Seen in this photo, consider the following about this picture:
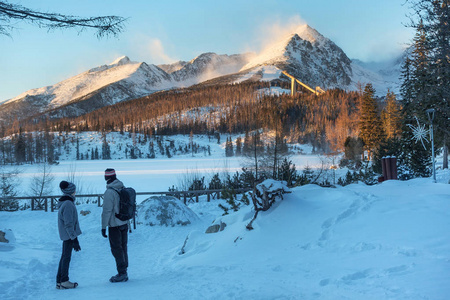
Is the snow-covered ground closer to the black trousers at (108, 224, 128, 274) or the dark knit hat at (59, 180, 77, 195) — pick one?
the black trousers at (108, 224, 128, 274)

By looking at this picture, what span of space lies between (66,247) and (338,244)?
14.6 ft

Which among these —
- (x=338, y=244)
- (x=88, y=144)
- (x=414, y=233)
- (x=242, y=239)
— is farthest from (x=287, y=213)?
(x=88, y=144)

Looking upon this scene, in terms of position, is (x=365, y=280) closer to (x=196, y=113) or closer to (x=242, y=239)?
(x=242, y=239)

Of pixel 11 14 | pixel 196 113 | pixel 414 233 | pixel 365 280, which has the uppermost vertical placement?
pixel 196 113

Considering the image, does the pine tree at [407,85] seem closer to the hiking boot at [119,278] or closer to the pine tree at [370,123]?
the hiking boot at [119,278]

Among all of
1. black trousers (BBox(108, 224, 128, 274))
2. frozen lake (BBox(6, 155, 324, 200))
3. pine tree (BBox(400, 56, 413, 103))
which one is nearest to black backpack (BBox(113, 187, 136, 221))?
black trousers (BBox(108, 224, 128, 274))

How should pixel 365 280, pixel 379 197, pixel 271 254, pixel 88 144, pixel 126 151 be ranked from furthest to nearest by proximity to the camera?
pixel 88 144
pixel 126 151
pixel 379 197
pixel 271 254
pixel 365 280

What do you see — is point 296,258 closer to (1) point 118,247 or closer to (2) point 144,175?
(1) point 118,247

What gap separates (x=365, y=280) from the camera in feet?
13.1

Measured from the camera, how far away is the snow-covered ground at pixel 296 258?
4047 mm

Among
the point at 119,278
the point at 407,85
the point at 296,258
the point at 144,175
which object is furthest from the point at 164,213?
the point at 144,175

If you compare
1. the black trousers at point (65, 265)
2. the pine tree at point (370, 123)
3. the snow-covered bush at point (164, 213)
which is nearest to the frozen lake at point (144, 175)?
the pine tree at point (370, 123)

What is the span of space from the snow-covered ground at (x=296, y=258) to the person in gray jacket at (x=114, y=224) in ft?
0.96

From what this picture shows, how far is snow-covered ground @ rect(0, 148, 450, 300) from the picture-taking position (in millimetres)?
4047
